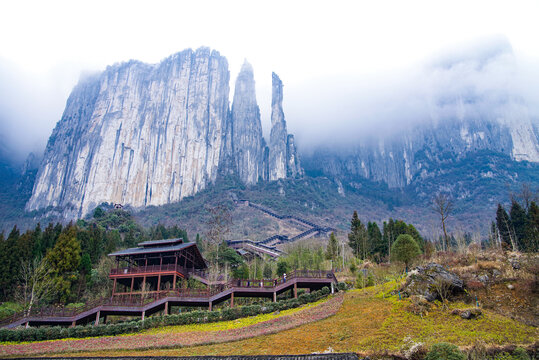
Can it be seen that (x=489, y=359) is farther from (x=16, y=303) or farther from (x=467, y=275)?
(x=16, y=303)

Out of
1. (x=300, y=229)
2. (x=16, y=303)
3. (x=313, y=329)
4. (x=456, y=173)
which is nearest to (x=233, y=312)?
(x=313, y=329)

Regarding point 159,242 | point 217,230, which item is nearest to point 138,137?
point 159,242

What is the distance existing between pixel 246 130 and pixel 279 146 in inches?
664

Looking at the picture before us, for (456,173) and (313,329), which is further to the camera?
(456,173)

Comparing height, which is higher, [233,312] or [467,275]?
[467,275]

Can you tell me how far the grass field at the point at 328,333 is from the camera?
18.7 m

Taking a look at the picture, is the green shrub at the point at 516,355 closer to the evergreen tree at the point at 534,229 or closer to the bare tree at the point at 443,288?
the bare tree at the point at 443,288

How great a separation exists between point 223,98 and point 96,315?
151 meters

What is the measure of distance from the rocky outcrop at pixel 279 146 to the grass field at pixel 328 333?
461ft

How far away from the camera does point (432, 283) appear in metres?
24.1

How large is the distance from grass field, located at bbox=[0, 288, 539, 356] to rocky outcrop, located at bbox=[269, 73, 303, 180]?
140540 mm

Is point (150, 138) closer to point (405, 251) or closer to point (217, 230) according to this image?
point (217, 230)

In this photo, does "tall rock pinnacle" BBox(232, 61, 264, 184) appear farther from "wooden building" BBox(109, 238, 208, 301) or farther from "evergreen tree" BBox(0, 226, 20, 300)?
"evergreen tree" BBox(0, 226, 20, 300)

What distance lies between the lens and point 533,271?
863 inches
